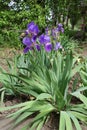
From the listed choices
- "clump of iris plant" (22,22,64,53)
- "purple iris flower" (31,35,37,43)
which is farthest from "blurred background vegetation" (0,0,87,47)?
"purple iris flower" (31,35,37,43)

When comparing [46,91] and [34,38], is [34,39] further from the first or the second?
[46,91]

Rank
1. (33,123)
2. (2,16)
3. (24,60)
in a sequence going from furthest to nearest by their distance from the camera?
1. (2,16)
2. (24,60)
3. (33,123)

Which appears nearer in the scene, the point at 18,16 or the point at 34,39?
the point at 34,39

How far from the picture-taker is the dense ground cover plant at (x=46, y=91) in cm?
316

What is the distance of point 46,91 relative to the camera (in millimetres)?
3504

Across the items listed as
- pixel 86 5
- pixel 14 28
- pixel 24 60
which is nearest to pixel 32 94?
pixel 24 60

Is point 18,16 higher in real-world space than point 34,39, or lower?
lower

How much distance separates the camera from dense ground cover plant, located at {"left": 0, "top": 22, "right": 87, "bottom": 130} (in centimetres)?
316

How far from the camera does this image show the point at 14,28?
32.6 ft

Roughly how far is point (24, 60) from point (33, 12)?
5707 mm

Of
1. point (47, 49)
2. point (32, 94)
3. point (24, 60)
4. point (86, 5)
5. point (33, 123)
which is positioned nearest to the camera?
point (33, 123)

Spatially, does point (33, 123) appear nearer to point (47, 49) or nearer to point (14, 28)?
point (47, 49)

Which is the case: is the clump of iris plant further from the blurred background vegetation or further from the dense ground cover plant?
the blurred background vegetation

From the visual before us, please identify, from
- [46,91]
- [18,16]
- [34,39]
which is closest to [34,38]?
[34,39]
